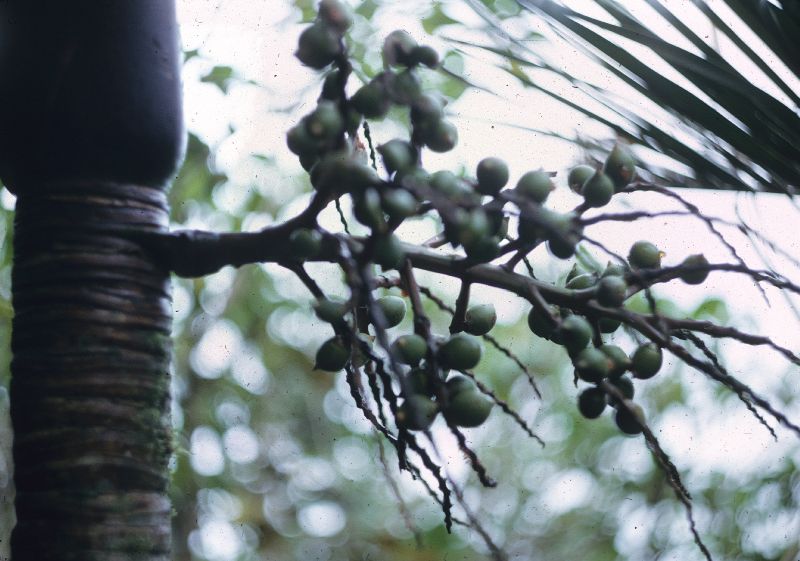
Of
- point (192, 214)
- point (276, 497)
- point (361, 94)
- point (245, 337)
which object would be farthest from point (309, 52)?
point (276, 497)

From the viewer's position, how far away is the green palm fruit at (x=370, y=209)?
0.54 m

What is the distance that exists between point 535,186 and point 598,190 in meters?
0.04

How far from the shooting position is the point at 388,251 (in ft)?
1.88

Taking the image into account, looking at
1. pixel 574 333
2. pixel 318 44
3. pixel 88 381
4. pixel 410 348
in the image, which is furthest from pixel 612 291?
pixel 88 381

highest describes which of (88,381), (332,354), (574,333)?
(574,333)

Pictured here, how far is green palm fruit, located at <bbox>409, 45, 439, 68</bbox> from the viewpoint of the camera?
59 cm

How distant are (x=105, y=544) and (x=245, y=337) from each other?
5.25 ft

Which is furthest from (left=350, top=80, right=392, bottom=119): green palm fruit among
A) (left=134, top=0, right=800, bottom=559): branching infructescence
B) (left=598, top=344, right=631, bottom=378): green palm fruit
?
(left=598, top=344, right=631, bottom=378): green palm fruit

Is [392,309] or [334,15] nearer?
[334,15]

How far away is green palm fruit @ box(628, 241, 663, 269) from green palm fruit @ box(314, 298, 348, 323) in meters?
0.22

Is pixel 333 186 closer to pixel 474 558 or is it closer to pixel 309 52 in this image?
pixel 309 52

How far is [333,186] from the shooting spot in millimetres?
533

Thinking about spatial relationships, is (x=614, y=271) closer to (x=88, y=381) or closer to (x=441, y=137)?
(x=441, y=137)

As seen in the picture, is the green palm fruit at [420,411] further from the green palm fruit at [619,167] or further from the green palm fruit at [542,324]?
the green palm fruit at [619,167]
